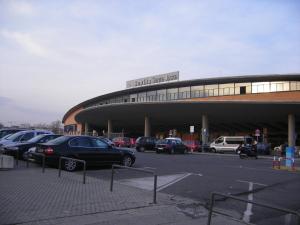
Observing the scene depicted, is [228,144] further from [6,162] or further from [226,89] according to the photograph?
[6,162]

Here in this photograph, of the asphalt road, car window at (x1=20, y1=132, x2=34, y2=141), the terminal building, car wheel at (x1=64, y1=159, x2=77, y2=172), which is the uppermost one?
the terminal building

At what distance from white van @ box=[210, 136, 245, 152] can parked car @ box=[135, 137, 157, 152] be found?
993 centimetres

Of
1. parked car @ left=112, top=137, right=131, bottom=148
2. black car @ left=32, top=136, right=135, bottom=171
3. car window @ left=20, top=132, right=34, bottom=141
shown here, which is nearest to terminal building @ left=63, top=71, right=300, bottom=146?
parked car @ left=112, top=137, right=131, bottom=148

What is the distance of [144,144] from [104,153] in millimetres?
23276

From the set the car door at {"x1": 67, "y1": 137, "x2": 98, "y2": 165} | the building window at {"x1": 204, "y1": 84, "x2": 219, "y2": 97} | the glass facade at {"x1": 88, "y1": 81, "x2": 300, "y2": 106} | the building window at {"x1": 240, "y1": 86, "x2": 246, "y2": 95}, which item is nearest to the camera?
the car door at {"x1": 67, "y1": 137, "x2": 98, "y2": 165}

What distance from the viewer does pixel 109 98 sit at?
285ft

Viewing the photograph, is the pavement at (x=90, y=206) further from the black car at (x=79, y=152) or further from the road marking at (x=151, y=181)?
the black car at (x=79, y=152)

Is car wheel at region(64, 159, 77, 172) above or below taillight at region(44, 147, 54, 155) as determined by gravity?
below

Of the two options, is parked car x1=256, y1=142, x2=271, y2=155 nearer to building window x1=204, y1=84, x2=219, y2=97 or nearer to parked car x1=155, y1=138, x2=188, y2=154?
parked car x1=155, y1=138, x2=188, y2=154

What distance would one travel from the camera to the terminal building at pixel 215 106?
171 feet

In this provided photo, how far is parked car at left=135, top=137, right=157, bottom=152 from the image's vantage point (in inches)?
1594

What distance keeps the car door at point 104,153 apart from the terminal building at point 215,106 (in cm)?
3322

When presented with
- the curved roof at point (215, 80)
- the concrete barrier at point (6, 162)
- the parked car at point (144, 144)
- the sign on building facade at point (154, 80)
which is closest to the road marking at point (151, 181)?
the concrete barrier at point (6, 162)

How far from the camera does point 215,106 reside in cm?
5250
